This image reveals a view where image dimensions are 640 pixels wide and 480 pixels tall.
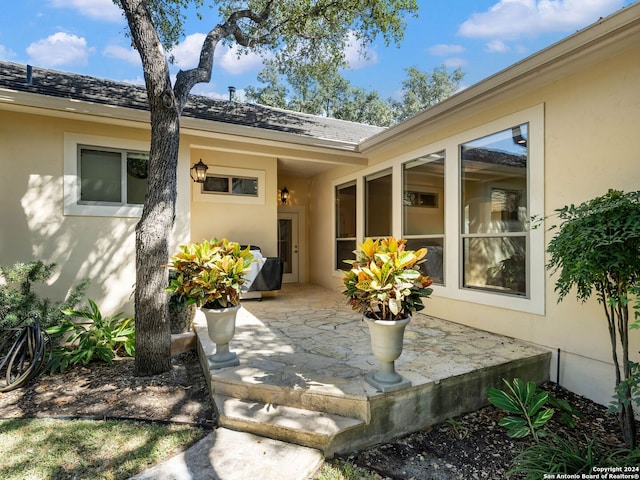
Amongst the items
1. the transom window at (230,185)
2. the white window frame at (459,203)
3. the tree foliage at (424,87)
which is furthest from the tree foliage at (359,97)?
the white window frame at (459,203)

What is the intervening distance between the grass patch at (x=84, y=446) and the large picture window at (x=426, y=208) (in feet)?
13.2

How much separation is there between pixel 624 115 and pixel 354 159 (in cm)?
443

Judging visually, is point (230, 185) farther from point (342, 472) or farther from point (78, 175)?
point (342, 472)

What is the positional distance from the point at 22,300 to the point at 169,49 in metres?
5.08

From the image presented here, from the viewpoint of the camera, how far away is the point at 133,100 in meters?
5.15

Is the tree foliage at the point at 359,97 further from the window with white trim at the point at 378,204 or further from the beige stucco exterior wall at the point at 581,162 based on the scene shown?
the beige stucco exterior wall at the point at 581,162

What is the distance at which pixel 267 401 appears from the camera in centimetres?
257

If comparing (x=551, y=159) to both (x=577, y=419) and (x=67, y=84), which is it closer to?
(x=577, y=419)

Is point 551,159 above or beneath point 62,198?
above

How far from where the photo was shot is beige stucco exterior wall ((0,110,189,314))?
14.1 feet

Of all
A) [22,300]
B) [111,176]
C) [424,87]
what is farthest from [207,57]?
[424,87]

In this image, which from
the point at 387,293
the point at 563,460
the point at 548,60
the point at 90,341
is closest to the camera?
the point at 563,460

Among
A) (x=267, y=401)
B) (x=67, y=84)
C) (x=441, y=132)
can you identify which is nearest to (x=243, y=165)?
(x=67, y=84)

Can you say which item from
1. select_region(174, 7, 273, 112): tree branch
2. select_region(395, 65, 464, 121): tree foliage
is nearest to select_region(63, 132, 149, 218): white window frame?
select_region(174, 7, 273, 112): tree branch
